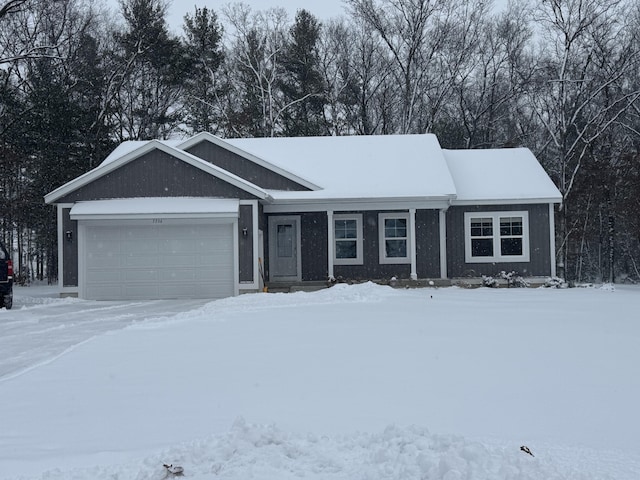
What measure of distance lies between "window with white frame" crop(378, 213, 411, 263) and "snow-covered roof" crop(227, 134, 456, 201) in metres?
1.18

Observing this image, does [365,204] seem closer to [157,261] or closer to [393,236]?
[393,236]

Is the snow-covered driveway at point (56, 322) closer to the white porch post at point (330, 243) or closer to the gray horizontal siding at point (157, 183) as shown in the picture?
the gray horizontal siding at point (157, 183)

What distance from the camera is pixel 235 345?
8.28 meters

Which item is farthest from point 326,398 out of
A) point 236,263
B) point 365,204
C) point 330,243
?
point 365,204

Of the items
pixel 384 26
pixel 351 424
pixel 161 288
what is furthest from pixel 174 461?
pixel 384 26

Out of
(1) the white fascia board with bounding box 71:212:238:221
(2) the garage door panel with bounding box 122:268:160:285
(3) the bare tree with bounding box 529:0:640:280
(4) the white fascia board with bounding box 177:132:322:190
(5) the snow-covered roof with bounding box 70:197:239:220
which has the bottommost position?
(2) the garage door panel with bounding box 122:268:160:285

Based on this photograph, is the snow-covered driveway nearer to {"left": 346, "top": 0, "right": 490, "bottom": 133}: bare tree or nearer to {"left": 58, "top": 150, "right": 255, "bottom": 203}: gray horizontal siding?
{"left": 58, "top": 150, "right": 255, "bottom": 203}: gray horizontal siding

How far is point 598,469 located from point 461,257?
16.0 meters

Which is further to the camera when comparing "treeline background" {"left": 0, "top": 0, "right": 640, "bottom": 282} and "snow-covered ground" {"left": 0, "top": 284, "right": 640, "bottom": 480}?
"treeline background" {"left": 0, "top": 0, "right": 640, "bottom": 282}

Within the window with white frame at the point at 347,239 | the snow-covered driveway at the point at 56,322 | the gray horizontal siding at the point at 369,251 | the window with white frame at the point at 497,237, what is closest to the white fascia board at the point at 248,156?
the gray horizontal siding at the point at 369,251

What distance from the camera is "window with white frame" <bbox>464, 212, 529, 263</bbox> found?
65.0 feet

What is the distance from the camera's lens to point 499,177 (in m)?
20.8


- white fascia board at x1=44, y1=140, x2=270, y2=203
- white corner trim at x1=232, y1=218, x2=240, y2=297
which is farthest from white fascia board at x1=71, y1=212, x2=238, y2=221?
white fascia board at x1=44, y1=140, x2=270, y2=203

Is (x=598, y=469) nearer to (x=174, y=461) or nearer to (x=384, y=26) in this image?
(x=174, y=461)
